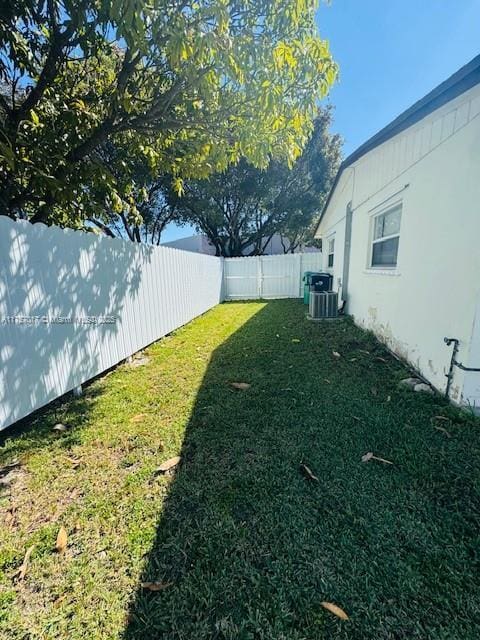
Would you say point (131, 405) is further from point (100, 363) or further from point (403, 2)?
point (403, 2)

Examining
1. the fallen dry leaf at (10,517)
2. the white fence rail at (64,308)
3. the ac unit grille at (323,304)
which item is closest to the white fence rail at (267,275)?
the ac unit grille at (323,304)

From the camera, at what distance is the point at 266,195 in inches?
626

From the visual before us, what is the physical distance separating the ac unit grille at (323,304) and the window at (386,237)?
1741mm

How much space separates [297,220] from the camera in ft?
57.9

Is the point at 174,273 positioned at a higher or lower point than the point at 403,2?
lower

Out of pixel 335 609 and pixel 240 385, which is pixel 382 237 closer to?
pixel 240 385

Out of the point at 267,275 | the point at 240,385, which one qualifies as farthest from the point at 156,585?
the point at 267,275

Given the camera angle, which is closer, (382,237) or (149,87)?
(149,87)

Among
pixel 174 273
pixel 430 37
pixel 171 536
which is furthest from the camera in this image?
pixel 174 273

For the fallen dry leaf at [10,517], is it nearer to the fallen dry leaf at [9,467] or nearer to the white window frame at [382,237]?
the fallen dry leaf at [9,467]

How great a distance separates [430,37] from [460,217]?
334cm

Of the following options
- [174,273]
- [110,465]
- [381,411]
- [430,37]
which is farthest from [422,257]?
[174,273]

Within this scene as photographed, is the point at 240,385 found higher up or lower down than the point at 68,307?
lower down

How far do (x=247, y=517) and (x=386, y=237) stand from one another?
4.76 m
